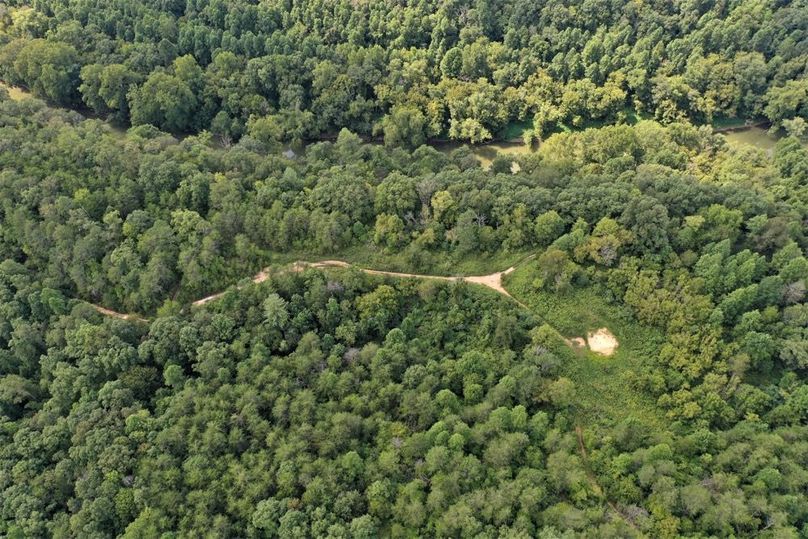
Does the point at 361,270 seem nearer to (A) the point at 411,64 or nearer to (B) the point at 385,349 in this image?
(B) the point at 385,349

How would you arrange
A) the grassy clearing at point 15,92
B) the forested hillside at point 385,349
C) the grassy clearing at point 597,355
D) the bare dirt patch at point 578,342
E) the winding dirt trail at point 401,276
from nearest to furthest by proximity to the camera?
the forested hillside at point 385,349
the grassy clearing at point 597,355
the bare dirt patch at point 578,342
the winding dirt trail at point 401,276
the grassy clearing at point 15,92

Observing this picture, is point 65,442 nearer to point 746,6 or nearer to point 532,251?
point 532,251

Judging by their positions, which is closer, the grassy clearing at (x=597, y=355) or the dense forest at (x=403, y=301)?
the dense forest at (x=403, y=301)

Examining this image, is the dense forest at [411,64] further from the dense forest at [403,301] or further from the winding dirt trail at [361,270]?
the winding dirt trail at [361,270]

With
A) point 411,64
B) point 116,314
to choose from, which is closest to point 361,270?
point 116,314

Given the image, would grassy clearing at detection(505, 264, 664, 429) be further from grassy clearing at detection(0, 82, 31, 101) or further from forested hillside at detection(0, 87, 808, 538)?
grassy clearing at detection(0, 82, 31, 101)

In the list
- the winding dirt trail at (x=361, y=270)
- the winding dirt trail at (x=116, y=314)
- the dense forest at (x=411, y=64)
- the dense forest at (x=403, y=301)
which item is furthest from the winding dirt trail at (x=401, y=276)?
the dense forest at (x=411, y=64)

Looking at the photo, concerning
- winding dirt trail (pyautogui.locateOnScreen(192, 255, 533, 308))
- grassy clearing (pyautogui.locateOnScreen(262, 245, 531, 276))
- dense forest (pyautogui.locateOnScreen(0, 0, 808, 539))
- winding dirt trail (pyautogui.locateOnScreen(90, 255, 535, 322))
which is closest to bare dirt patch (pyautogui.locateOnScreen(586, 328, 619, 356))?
dense forest (pyautogui.locateOnScreen(0, 0, 808, 539))
